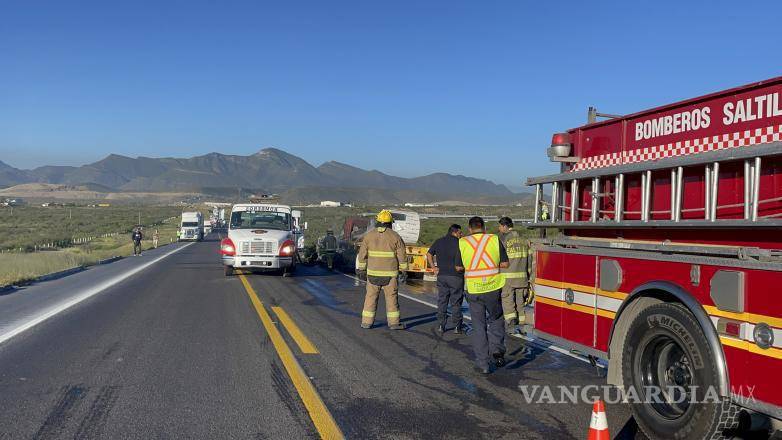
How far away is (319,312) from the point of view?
42.1ft

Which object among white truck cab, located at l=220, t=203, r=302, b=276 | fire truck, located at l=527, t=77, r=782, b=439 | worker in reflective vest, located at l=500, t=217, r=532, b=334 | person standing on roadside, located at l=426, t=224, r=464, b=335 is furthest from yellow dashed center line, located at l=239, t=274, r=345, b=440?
white truck cab, located at l=220, t=203, r=302, b=276

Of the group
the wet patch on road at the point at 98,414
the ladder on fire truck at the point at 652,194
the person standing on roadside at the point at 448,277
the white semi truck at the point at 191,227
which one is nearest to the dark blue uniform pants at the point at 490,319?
the ladder on fire truck at the point at 652,194

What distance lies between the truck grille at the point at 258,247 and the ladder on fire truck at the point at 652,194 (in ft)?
45.4

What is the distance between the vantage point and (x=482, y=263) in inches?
314

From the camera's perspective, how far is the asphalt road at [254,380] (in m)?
5.77

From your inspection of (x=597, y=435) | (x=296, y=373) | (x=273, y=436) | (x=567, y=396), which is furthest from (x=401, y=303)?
(x=597, y=435)

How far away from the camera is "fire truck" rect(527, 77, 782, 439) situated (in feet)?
14.7

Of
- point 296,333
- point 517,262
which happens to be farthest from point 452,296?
point 296,333

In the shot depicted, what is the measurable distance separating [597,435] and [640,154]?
311cm

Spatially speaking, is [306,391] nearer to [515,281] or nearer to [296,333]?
[296,333]

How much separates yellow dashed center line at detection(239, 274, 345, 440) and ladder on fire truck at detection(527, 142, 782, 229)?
286cm

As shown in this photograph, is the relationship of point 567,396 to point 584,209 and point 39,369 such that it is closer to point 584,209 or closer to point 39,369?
point 584,209

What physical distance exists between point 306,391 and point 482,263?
2.45 m

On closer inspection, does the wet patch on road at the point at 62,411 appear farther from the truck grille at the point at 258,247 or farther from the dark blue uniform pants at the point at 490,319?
the truck grille at the point at 258,247
